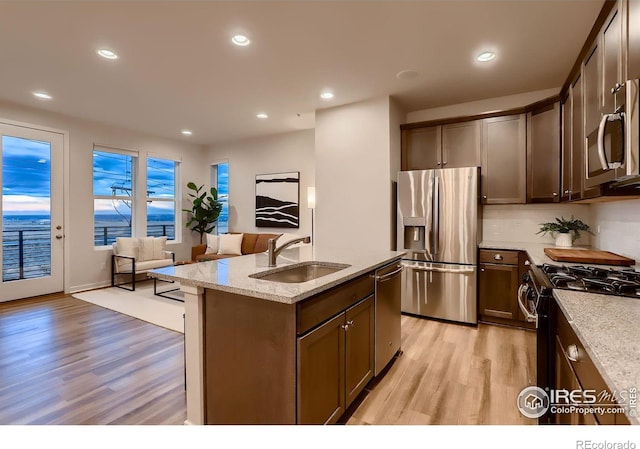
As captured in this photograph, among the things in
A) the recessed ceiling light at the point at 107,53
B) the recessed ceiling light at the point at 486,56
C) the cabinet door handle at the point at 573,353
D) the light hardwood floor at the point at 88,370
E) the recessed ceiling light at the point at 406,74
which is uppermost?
the recessed ceiling light at the point at 107,53

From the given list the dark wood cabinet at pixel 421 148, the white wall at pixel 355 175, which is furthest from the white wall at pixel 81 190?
the dark wood cabinet at pixel 421 148

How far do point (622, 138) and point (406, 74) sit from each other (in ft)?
7.82

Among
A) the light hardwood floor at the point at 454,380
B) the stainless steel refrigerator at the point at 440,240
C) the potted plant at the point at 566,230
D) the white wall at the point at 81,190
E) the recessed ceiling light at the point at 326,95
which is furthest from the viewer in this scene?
the white wall at the point at 81,190

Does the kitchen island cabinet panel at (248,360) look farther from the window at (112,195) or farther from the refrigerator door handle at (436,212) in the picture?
the window at (112,195)

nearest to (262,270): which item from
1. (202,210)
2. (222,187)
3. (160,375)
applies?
(160,375)

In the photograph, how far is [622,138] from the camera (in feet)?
4.30

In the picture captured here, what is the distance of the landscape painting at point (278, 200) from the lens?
19.1 ft

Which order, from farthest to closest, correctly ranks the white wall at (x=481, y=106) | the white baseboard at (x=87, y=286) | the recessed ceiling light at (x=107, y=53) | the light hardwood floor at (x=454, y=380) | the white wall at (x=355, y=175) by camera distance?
the white baseboard at (x=87, y=286)
the white wall at (x=355, y=175)
the white wall at (x=481, y=106)
the recessed ceiling light at (x=107, y=53)
the light hardwood floor at (x=454, y=380)

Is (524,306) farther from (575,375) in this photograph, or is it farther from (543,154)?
(543,154)

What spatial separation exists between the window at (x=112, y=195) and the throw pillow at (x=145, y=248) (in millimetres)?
543

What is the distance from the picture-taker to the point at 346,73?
3.30 metres

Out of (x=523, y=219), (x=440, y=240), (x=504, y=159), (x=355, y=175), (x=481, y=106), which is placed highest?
(x=481, y=106)

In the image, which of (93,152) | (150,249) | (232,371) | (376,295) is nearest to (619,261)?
(376,295)

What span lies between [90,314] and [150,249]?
1.75 meters
